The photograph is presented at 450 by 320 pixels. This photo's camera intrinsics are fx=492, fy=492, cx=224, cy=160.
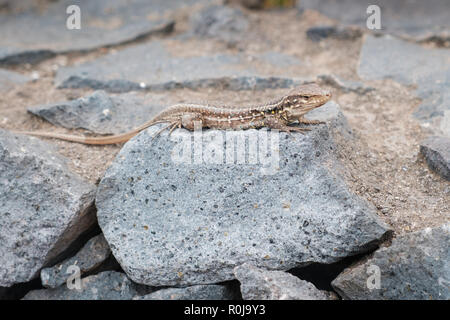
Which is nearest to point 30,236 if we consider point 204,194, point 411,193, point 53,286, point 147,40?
point 53,286

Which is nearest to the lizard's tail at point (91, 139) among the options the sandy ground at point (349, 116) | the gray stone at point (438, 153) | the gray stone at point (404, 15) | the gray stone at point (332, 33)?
the sandy ground at point (349, 116)

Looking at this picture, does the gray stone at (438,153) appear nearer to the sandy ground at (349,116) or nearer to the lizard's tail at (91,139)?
the sandy ground at (349,116)

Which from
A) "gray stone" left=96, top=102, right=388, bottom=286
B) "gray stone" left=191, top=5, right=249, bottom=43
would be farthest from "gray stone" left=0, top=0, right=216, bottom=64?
"gray stone" left=96, top=102, right=388, bottom=286

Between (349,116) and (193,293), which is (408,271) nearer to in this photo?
(193,293)

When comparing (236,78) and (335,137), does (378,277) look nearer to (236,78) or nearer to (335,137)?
(335,137)

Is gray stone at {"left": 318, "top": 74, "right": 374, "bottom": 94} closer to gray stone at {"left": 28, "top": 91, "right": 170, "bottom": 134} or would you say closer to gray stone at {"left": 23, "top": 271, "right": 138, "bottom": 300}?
gray stone at {"left": 28, "top": 91, "right": 170, "bottom": 134}

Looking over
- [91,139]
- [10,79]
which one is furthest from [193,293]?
[10,79]
